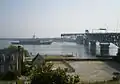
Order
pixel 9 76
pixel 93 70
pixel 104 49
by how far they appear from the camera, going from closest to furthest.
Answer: pixel 9 76, pixel 93 70, pixel 104 49

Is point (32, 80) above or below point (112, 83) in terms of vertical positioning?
above

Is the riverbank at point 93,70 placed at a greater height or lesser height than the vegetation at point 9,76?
lesser

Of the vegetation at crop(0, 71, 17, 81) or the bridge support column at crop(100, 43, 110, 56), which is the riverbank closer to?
the vegetation at crop(0, 71, 17, 81)

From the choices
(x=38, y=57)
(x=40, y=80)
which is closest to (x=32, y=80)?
(x=40, y=80)

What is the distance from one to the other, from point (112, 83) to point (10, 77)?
329 centimetres

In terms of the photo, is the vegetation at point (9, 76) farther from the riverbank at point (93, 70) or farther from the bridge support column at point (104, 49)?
the bridge support column at point (104, 49)

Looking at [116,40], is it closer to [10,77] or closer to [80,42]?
[10,77]

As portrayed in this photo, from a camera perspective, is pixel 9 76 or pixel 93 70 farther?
pixel 93 70

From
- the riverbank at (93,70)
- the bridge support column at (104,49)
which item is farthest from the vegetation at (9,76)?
the bridge support column at (104,49)

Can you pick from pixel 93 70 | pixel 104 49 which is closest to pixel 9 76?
pixel 93 70

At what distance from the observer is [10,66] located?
8.01 meters

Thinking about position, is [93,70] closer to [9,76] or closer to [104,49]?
[9,76]

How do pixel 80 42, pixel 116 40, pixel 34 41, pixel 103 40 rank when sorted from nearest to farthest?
pixel 116 40 → pixel 103 40 → pixel 34 41 → pixel 80 42

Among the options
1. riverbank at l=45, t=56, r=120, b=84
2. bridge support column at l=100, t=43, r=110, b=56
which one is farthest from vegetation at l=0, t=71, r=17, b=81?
bridge support column at l=100, t=43, r=110, b=56
